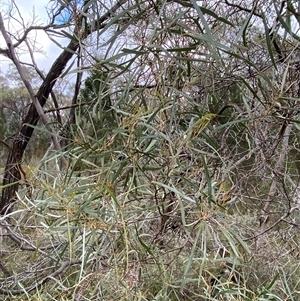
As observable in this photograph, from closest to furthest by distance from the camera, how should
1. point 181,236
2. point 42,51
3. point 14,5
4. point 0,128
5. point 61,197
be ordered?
point 61,197 → point 181,236 → point 14,5 → point 42,51 → point 0,128

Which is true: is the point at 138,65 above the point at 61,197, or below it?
above

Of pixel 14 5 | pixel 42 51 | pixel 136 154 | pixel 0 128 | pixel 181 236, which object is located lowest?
pixel 0 128

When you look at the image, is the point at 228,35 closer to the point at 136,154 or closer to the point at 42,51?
the point at 136,154

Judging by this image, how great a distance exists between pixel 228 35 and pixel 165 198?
1.12 feet

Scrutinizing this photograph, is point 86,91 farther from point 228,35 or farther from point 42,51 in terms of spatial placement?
point 42,51

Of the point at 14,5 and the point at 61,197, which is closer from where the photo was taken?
the point at 61,197

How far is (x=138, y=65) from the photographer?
45 cm

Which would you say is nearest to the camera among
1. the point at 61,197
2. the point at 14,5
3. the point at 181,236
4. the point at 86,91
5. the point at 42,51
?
the point at 61,197

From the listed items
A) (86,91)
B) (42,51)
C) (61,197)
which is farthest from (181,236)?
(42,51)

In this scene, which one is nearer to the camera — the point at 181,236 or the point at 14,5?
the point at 181,236

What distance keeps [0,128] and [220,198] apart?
6.33m

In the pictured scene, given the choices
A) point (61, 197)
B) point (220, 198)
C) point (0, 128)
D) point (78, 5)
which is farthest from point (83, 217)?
point (0, 128)

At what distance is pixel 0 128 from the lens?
6215mm

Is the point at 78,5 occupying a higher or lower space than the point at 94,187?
higher
